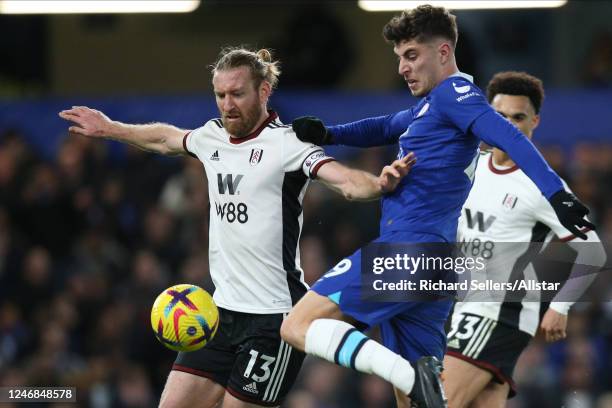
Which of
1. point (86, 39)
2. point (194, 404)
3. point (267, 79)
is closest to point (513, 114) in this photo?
point (267, 79)

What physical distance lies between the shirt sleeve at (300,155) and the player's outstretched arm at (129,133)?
0.73 m

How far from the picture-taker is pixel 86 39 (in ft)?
52.3

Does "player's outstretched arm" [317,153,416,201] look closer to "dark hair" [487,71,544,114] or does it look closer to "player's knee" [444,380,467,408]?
"player's knee" [444,380,467,408]

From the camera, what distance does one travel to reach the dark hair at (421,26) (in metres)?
6.13

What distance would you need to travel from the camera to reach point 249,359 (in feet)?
20.7

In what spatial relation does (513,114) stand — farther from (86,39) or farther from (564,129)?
(86,39)

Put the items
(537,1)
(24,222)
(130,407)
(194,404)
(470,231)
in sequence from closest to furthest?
(194,404), (470,231), (130,407), (24,222), (537,1)

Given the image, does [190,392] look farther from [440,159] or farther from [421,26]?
[421,26]

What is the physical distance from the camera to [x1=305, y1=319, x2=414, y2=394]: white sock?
5719mm

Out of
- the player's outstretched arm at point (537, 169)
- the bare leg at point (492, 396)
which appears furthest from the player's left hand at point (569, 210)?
the bare leg at point (492, 396)

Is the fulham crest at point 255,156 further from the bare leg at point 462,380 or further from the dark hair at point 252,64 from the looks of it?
the bare leg at point 462,380

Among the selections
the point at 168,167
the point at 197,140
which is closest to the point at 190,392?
the point at 197,140

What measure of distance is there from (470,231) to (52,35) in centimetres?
998

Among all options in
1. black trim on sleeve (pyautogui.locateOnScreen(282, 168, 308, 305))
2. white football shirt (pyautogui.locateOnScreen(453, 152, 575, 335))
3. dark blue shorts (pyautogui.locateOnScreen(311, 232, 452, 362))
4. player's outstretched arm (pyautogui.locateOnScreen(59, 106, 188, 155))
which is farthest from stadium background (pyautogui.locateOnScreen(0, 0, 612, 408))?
player's outstretched arm (pyautogui.locateOnScreen(59, 106, 188, 155))
